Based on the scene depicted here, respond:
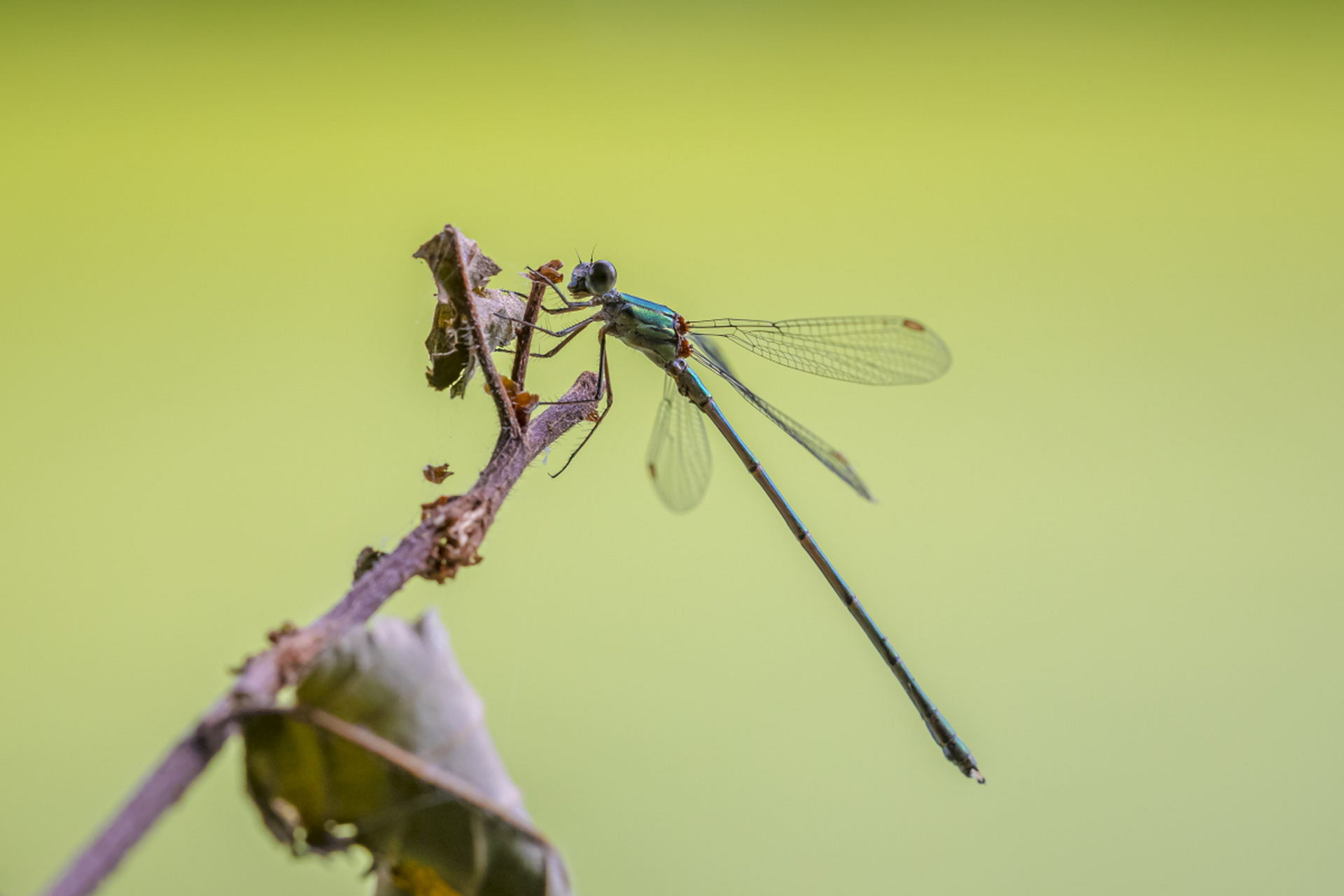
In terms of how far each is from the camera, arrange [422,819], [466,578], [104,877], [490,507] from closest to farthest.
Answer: [104,877], [422,819], [490,507], [466,578]

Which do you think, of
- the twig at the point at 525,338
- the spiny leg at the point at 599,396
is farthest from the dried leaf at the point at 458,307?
the spiny leg at the point at 599,396

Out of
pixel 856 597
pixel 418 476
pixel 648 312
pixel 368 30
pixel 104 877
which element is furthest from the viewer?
pixel 368 30

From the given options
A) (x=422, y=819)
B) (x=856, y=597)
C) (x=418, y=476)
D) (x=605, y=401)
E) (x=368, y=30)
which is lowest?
(x=422, y=819)

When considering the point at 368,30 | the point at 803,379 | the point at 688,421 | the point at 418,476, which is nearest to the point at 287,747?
the point at 418,476

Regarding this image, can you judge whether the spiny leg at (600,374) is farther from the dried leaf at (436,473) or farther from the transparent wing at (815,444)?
the transparent wing at (815,444)

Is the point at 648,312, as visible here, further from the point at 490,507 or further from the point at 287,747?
the point at 287,747

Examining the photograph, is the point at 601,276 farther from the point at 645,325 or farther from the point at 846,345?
the point at 846,345

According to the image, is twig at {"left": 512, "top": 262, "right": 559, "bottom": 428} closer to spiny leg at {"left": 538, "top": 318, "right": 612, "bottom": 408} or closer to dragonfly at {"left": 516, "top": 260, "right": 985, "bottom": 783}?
spiny leg at {"left": 538, "top": 318, "right": 612, "bottom": 408}
